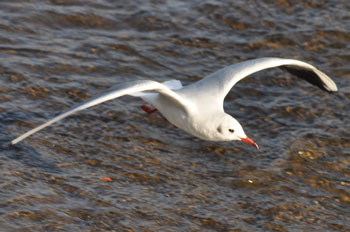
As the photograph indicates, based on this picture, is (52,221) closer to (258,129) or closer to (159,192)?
(159,192)

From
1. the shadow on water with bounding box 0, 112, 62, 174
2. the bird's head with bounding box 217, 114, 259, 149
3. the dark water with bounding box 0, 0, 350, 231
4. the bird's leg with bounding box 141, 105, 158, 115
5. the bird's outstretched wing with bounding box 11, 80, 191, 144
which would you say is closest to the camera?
the bird's outstretched wing with bounding box 11, 80, 191, 144

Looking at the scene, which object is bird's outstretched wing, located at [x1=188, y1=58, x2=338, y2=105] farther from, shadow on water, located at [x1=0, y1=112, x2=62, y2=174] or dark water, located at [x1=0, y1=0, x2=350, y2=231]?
shadow on water, located at [x1=0, y1=112, x2=62, y2=174]

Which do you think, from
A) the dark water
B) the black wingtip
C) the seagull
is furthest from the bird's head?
the black wingtip

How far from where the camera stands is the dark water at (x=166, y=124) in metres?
6.41

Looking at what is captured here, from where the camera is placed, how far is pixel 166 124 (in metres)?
8.13

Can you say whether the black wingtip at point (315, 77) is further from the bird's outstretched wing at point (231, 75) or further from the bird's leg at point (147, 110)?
the bird's leg at point (147, 110)

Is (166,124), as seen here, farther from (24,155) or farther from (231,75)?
(24,155)

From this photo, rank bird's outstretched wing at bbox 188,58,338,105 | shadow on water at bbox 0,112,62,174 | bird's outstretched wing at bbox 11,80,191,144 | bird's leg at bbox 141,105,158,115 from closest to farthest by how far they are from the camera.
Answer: bird's outstretched wing at bbox 11,80,191,144 < shadow on water at bbox 0,112,62,174 < bird's outstretched wing at bbox 188,58,338,105 < bird's leg at bbox 141,105,158,115

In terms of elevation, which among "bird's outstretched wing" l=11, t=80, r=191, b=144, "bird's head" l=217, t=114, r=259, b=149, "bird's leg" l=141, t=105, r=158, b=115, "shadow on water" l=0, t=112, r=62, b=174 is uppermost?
"bird's outstretched wing" l=11, t=80, r=191, b=144

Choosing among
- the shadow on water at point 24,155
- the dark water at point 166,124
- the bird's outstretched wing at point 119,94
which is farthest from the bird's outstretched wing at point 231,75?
the shadow on water at point 24,155

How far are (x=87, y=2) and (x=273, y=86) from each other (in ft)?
9.87

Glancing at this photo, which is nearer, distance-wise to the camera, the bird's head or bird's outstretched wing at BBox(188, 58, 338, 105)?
the bird's head

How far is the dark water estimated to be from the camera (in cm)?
641

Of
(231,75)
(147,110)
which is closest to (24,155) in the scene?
(147,110)
